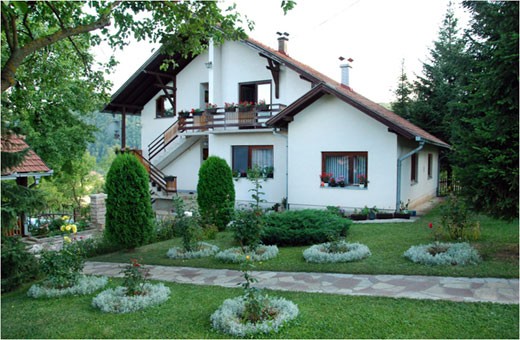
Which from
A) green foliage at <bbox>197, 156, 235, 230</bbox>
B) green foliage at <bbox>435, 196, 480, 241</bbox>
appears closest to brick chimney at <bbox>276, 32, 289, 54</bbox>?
green foliage at <bbox>197, 156, 235, 230</bbox>

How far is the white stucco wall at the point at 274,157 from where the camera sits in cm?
1659

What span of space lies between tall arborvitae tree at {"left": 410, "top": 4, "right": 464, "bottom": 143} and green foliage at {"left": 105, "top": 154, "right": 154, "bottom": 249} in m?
17.1

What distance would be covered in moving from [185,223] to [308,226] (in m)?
2.88

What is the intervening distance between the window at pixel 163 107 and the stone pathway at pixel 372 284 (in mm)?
14322

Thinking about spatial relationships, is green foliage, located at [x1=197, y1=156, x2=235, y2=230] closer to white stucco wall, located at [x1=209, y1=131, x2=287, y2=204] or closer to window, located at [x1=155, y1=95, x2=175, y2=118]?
white stucco wall, located at [x1=209, y1=131, x2=287, y2=204]

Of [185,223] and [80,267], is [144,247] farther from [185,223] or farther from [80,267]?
[80,267]

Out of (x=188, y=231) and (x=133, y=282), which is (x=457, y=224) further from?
(x=133, y=282)

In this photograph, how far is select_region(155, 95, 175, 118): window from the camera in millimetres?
21016

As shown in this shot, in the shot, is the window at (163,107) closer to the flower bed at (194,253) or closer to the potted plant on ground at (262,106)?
the potted plant on ground at (262,106)

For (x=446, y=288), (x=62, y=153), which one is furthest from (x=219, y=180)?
(x=62, y=153)

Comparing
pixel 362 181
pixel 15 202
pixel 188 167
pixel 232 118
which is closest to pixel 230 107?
pixel 232 118

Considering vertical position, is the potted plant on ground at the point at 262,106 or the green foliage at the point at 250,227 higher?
the potted plant on ground at the point at 262,106

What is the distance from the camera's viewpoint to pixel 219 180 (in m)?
12.4

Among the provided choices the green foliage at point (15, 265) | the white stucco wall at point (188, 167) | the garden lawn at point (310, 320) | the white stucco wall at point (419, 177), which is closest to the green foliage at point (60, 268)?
the green foliage at point (15, 265)
